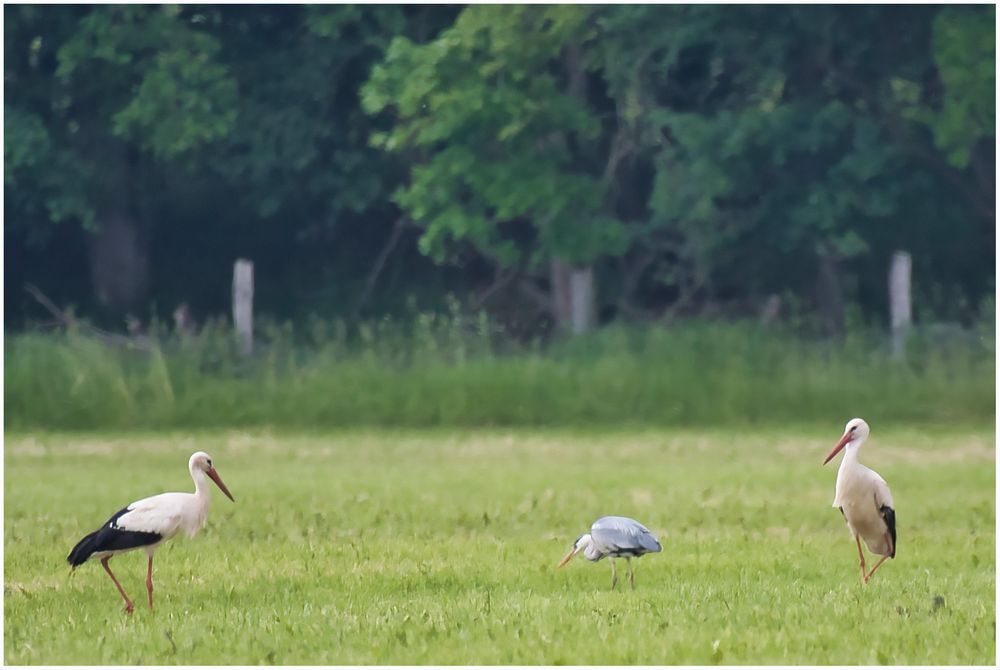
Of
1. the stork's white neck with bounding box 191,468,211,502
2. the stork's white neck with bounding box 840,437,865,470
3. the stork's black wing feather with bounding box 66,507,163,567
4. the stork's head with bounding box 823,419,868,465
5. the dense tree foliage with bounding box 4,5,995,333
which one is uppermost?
the dense tree foliage with bounding box 4,5,995,333

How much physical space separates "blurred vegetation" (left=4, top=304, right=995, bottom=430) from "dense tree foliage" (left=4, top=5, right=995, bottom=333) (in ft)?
14.2

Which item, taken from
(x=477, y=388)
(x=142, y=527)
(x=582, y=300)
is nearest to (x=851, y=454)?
(x=142, y=527)

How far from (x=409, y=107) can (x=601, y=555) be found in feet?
59.4

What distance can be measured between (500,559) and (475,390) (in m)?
11.9

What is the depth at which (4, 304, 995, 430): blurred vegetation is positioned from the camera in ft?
76.1

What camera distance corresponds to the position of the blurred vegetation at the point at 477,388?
76.1 feet

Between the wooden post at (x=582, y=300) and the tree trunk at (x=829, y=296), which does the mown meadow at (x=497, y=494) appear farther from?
the tree trunk at (x=829, y=296)

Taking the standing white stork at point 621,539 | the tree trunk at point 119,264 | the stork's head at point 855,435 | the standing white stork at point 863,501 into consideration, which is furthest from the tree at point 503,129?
the standing white stork at point 621,539

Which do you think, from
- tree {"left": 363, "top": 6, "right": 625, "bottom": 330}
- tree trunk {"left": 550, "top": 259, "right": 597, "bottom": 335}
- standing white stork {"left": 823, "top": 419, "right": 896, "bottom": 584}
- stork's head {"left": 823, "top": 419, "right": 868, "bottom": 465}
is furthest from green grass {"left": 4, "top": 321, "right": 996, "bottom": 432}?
standing white stork {"left": 823, "top": 419, "right": 896, "bottom": 584}

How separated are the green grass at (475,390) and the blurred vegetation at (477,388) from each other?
0.8 inches

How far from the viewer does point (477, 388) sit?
2347cm

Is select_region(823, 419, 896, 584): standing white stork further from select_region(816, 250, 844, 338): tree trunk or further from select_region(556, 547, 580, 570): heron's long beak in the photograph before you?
select_region(816, 250, 844, 338): tree trunk

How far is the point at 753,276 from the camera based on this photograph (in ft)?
105

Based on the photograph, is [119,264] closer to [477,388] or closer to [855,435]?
[477,388]
